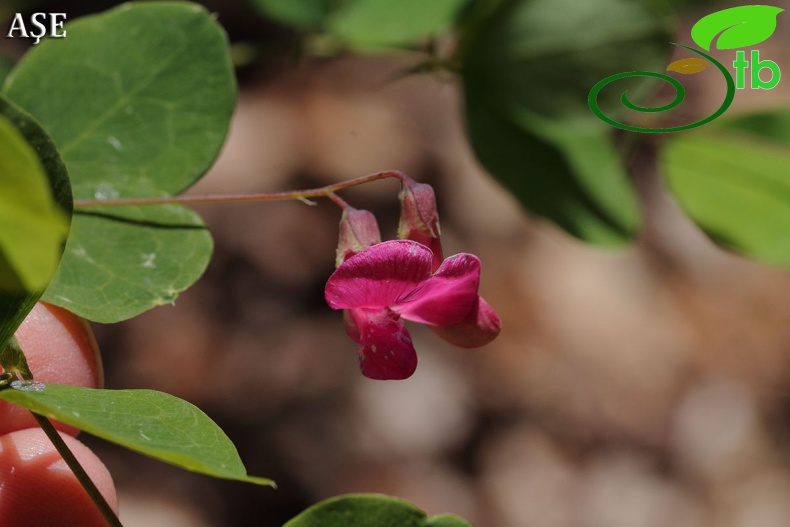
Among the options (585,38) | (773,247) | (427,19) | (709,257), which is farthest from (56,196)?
(709,257)

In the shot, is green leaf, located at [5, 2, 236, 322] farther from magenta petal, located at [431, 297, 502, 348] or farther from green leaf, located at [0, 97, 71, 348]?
green leaf, located at [0, 97, 71, 348]

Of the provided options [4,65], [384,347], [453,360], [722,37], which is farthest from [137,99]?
[453,360]

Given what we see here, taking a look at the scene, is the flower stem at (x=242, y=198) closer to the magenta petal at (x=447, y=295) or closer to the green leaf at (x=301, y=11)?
the magenta petal at (x=447, y=295)

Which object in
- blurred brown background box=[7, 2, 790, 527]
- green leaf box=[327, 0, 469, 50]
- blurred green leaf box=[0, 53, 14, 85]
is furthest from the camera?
blurred brown background box=[7, 2, 790, 527]

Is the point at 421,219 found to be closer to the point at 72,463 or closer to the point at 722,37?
the point at 72,463

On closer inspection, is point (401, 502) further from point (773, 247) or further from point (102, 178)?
point (773, 247)

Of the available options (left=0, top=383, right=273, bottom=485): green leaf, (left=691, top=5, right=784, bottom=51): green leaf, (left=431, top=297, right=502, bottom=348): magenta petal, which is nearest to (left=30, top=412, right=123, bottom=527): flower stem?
(left=0, top=383, right=273, bottom=485): green leaf
